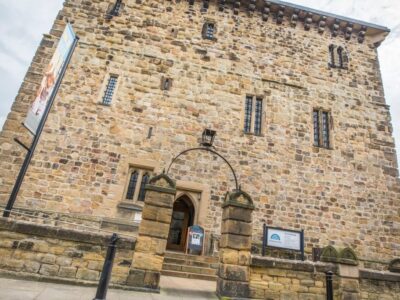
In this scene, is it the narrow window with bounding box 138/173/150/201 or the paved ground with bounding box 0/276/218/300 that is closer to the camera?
the paved ground with bounding box 0/276/218/300

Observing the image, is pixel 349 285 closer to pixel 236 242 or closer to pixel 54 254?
pixel 236 242

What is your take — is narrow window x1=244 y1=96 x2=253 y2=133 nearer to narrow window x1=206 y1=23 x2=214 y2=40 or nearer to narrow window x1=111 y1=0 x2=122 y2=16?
narrow window x1=206 y1=23 x2=214 y2=40

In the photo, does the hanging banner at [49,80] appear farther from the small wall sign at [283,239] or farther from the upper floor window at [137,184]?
the small wall sign at [283,239]

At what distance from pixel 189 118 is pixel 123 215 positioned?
3934 mm

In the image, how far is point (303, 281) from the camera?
16.2 ft

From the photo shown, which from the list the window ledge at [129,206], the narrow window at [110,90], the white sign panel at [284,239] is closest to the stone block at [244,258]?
the white sign panel at [284,239]

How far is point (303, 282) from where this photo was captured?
16.2 feet

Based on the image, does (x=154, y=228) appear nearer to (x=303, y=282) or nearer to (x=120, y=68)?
(x=303, y=282)

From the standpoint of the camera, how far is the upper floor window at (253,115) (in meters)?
9.57

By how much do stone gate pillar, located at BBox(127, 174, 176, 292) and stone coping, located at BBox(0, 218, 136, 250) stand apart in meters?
0.27

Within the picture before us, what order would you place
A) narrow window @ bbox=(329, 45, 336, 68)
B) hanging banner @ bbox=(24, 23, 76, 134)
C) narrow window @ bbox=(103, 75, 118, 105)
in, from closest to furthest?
hanging banner @ bbox=(24, 23, 76, 134) → narrow window @ bbox=(103, 75, 118, 105) → narrow window @ bbox=(329, 45, 336, 68)

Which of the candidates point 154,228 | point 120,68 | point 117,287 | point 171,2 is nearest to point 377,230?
point 154,228

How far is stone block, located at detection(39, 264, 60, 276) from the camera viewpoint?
13.6 ft

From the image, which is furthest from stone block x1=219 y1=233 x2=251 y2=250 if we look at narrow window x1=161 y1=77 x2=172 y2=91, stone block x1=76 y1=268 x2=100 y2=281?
narrow window x1=161 y1=77 x2=172 y2=91
